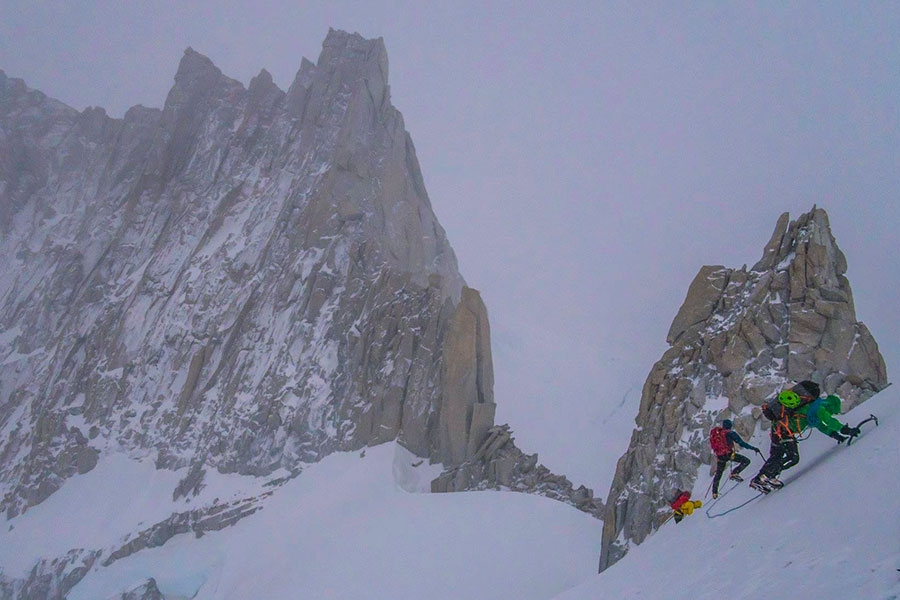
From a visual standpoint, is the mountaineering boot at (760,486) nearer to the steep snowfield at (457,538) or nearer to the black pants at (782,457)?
the black pants at (782,457)

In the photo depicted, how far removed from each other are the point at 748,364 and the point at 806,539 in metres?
15.0

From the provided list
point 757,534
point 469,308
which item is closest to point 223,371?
point 469,308

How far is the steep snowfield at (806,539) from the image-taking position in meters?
5.64

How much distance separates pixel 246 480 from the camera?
41500 millimetres

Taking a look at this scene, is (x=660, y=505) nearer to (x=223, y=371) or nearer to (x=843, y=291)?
(x=843, y=291)

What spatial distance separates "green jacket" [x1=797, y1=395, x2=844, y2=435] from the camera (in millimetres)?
9477

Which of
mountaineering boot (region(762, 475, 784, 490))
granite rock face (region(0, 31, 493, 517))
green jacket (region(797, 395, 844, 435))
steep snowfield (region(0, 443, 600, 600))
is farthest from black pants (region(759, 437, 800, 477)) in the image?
granite rock face (region(0, 31, 493, 517))

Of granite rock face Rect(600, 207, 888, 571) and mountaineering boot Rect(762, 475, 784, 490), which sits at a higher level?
granite rock face Rect(600, 207, 888, 571)

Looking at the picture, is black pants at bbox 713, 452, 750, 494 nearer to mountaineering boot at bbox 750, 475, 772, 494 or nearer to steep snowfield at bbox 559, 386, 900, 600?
steep snowfield at bbox 559, 386, 900, 600

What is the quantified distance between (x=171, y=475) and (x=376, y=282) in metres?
19.1

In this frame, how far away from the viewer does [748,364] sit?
20781 millimetres

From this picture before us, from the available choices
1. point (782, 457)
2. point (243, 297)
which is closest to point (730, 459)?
point (782, 457)

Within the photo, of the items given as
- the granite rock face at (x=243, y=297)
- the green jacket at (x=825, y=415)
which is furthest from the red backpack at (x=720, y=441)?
the granite rock face at (x=243, y=297)

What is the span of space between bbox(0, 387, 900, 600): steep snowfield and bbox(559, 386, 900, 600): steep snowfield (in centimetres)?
3
